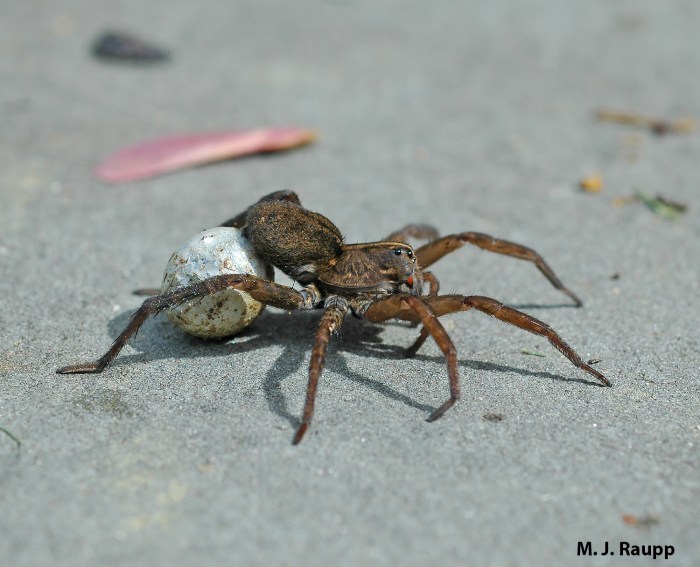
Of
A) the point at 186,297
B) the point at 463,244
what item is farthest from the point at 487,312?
the point at 186,297

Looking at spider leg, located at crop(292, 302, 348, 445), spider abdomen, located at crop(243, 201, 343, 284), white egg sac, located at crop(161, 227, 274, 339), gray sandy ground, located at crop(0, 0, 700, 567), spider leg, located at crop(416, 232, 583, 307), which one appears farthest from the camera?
spider leg, located at crop(416, 232, 583, 307)

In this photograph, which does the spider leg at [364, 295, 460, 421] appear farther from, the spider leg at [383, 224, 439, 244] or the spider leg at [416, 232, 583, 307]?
the spider leg at [383, 224, 439, 244]

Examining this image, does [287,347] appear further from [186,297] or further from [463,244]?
[463,244]

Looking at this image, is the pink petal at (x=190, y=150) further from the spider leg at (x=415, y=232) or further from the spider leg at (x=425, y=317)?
the spider leg at (x=425, y=317)

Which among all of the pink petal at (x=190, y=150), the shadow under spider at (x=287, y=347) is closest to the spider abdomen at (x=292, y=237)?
the shadow under spider at (x=287, y=347)

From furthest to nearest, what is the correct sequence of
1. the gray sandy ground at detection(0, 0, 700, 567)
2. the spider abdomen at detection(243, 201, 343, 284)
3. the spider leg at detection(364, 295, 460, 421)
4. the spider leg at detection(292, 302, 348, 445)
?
the spider abdomen at detection(243, 201, 343, 284) → the spider leg at detection(364, 295, 460, 421) → the spider leg at detection(292, 302, 348, 445) → the gray sandy ground at detection(0, 0, 700, 567)

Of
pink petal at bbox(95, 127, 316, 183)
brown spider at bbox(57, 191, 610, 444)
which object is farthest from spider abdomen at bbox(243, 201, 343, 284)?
pink petal at bbox(95, 127, 316, 183)
